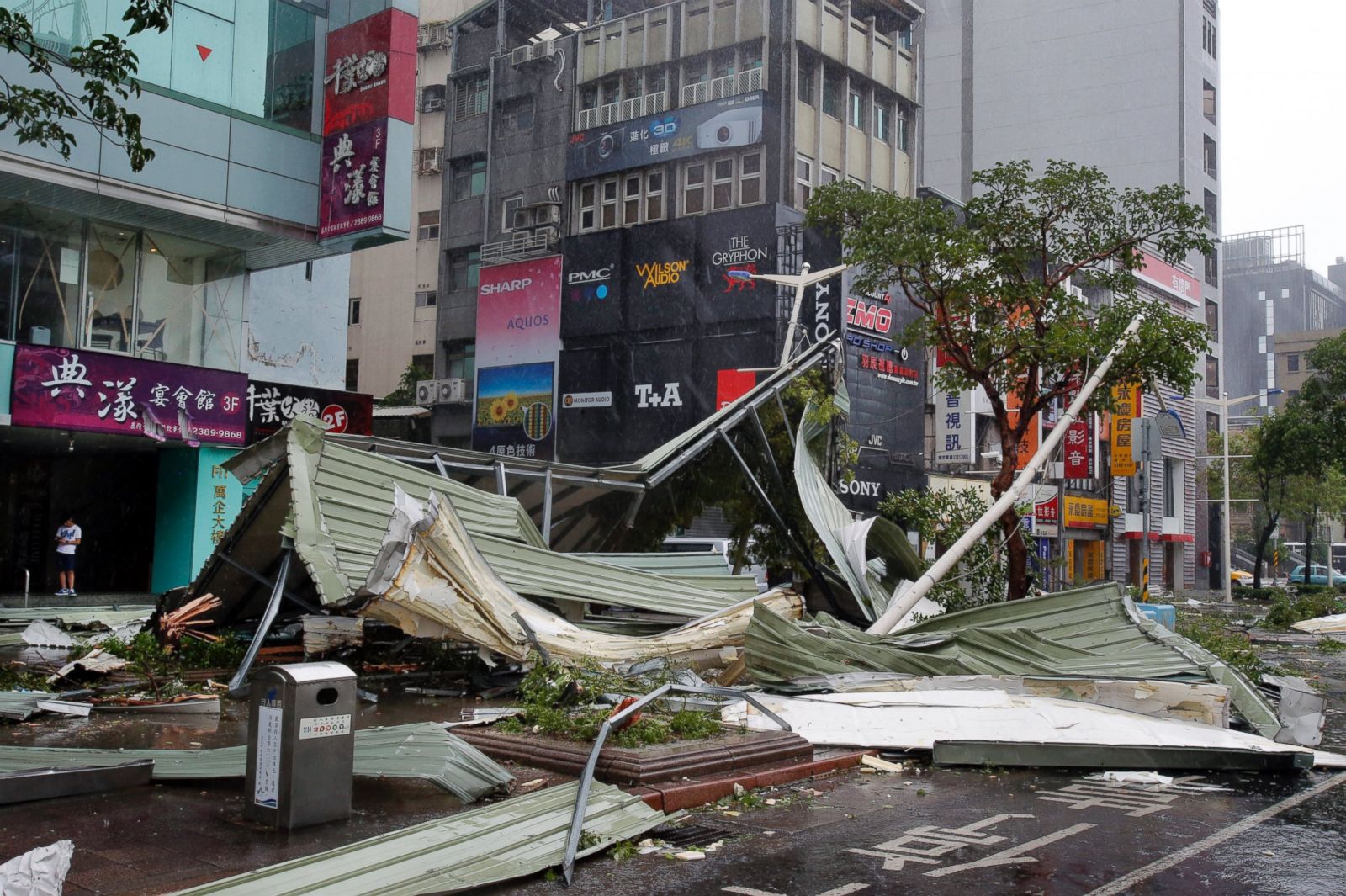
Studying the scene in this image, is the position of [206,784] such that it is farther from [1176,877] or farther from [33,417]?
[33,417]

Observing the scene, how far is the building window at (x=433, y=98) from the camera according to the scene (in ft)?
149

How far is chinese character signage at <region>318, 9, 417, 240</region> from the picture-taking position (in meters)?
21.9

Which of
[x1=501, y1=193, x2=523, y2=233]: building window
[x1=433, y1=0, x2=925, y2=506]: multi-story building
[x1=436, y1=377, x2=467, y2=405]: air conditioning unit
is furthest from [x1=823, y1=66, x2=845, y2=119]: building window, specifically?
[x1=436, y1=377, x2=467, y2=405]: air conditioning unit

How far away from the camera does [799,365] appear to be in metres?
17.7

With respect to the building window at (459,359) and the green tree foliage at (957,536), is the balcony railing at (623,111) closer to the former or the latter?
the building window at (459,359)

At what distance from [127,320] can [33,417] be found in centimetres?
323

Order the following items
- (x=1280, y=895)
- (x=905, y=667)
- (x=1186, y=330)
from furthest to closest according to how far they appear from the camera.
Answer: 1. (x=1186, y=330)
2. (x=905, y=667)
3. (x=1280, y=895)

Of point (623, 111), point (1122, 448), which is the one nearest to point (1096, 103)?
point (1122, 448)

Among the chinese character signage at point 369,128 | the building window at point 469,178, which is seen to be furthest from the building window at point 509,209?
the chinese character signage at point 369,128

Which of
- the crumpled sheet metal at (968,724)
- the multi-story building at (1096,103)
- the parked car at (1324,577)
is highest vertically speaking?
the multi-story building at (1096,103)

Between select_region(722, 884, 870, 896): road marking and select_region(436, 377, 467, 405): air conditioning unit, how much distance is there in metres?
37.2

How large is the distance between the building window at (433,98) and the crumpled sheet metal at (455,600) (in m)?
37.9

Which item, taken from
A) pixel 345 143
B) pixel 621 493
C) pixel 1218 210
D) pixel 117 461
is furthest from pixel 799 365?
pixel 1218 210

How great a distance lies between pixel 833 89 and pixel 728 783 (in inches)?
1388
